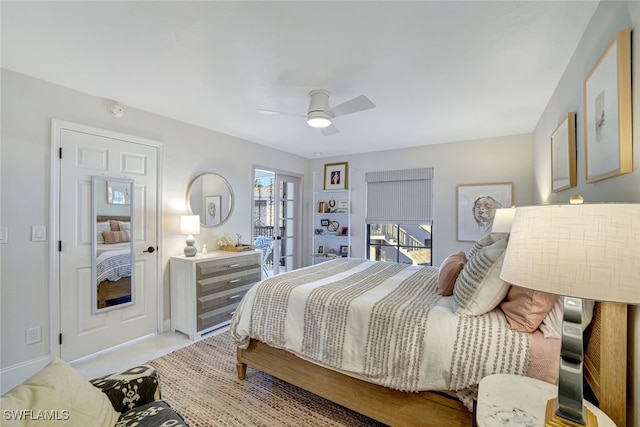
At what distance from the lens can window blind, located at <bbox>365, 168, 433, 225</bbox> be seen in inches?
168

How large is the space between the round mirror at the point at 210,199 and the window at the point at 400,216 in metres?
2.37

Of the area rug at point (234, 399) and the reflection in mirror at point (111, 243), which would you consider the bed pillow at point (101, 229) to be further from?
the area rug at point (234, 399)

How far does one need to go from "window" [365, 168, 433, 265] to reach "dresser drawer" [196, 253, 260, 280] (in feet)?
7.01

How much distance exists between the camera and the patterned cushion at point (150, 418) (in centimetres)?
107

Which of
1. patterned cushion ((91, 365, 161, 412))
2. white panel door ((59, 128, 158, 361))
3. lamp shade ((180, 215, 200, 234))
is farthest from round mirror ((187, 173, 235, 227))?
patterned cushion ((91, 365, 161, 412))

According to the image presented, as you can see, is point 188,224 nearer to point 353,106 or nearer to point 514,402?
point 353,106

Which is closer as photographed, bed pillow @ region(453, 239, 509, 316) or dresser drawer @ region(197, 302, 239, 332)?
bed pillow @ region(453, 239, 509, 316)

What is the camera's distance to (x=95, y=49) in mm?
1828

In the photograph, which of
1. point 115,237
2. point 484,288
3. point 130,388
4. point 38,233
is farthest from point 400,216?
point 38,233

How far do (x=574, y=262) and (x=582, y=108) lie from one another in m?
1.43

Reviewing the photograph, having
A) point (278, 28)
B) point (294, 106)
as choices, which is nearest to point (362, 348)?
point (278, 28)

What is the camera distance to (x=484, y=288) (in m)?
1.48

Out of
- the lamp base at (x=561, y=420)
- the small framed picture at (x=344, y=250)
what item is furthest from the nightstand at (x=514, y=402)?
the small framed picture at (x=344, y=250)

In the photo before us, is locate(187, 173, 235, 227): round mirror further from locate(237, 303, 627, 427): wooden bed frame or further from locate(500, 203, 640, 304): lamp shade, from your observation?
locate(500, 203, 640, 304): lamp shade
